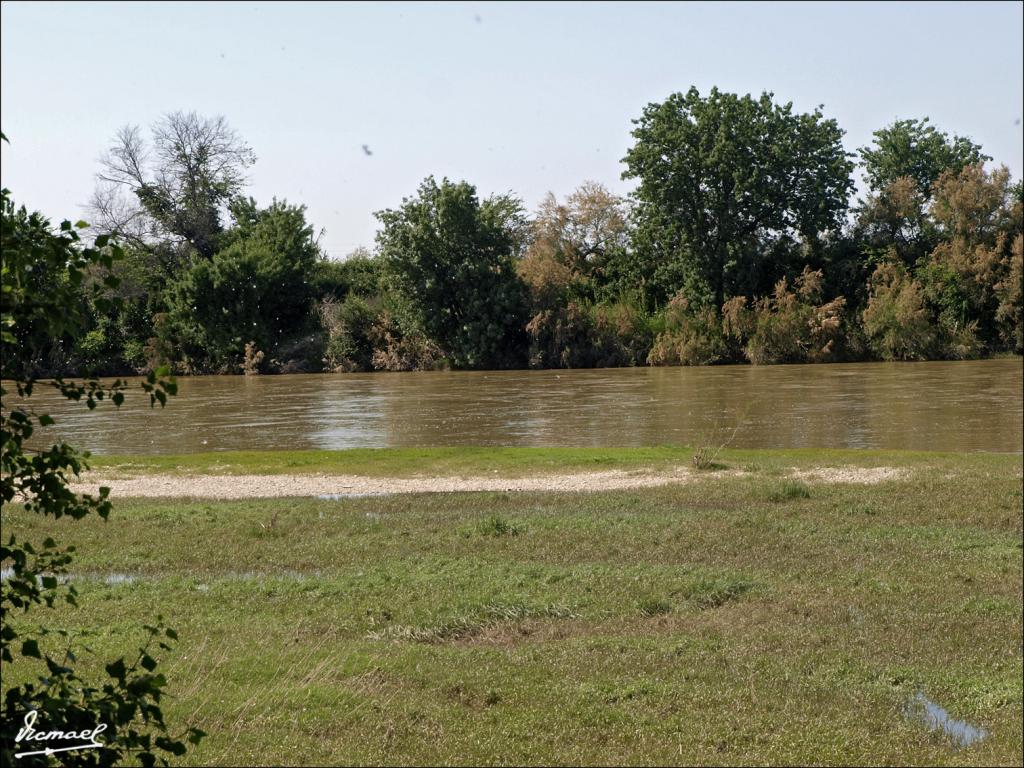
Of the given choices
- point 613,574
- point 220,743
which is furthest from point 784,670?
point 220,743

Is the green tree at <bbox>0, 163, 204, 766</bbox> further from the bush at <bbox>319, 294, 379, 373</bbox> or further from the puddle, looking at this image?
the bush at <bbox>319, 294, 379, 373</bbox>

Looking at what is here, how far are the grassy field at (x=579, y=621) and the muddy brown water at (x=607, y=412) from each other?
953 centimetres

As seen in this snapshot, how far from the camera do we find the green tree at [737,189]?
56531 mm

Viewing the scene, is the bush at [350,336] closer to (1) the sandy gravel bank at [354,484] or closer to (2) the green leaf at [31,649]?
(1) the sandy gravel bank at [354,484]

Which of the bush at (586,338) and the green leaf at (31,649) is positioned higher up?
the bush at (586,338)

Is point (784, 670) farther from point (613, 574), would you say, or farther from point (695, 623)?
point (613, 574)

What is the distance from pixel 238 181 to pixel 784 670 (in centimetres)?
6604

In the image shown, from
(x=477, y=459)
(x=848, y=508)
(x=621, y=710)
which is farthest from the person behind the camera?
(x=477, y=459)

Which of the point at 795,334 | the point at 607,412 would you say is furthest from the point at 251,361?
the point at 607,412

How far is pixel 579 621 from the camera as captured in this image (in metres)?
9.83

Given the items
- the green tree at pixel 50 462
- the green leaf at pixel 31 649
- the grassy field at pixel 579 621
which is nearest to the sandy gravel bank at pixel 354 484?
the grassy field at pixel 579 621

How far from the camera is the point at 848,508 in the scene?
1470 centimetres

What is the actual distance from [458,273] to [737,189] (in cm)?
1458

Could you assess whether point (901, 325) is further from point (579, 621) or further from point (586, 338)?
point (579, 621)
